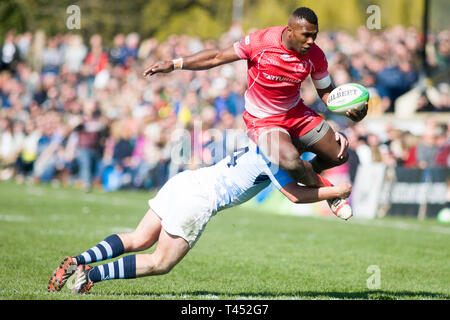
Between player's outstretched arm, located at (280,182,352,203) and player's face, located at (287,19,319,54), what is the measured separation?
4.42 feet

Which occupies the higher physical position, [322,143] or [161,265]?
[322,143]

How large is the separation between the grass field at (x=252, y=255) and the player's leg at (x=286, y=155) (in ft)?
3.82

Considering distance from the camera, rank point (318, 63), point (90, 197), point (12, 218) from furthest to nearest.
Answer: point (90, 197) → point (12, 218) → point (318, 63)

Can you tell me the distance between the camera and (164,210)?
6820 millimetres

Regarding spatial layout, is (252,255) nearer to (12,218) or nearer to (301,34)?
(301,34)

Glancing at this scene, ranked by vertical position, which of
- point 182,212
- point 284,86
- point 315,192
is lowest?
point 182,212

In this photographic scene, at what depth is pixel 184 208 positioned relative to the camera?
265 inches

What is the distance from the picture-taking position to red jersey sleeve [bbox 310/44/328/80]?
7211 millimetres

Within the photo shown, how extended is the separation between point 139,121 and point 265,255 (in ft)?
40.5

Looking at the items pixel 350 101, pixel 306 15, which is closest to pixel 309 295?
pixel 350 101

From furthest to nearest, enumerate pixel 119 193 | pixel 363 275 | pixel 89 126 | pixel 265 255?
pixel 89 126 < pixel 119 193 < pixel 265 255 < pixel 363 275

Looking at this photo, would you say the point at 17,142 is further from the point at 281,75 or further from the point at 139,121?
the point at 281,75

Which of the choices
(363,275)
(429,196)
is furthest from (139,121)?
(363,275)

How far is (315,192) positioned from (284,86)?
42.9 inches
